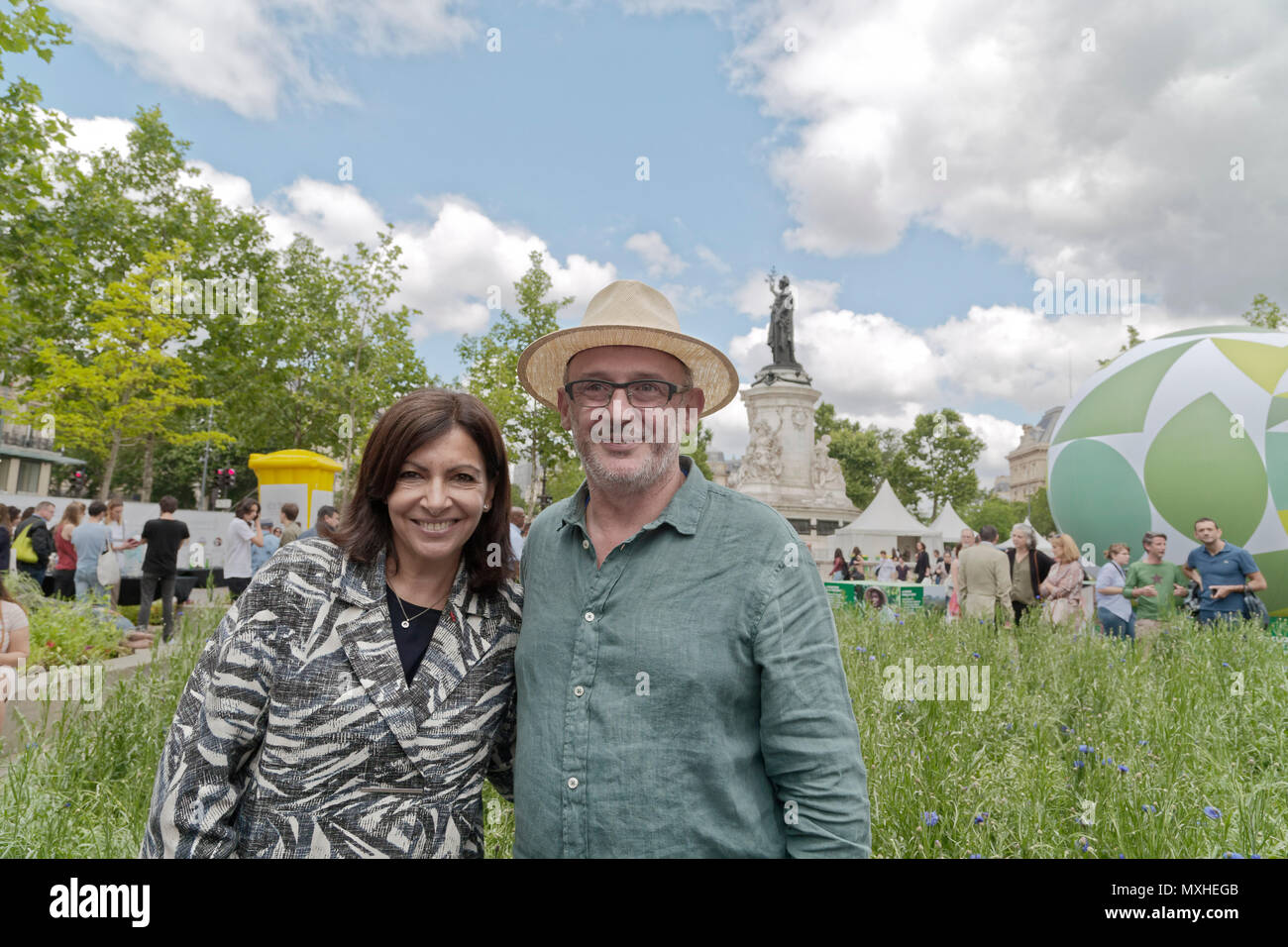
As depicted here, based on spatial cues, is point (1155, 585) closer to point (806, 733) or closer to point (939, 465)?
point (806, 733)

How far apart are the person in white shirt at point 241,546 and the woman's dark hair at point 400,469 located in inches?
371

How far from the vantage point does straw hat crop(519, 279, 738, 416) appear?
6.81 feet

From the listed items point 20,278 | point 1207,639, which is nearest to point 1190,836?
point 1207,639

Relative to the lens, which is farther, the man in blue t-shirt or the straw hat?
the man in blue t-shirt

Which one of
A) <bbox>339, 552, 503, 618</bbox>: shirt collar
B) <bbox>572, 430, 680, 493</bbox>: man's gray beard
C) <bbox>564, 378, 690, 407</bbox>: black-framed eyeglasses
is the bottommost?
<bbox>339, 552, 503, 618</bbox>: shirt collar

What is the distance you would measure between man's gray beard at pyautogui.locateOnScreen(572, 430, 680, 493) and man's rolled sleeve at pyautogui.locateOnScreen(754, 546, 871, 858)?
390 mm

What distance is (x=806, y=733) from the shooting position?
165cm

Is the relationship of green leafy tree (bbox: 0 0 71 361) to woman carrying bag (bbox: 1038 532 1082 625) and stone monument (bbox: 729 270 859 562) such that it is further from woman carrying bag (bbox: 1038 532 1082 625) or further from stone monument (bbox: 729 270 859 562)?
stone monument (bbox: 729 270 859 562)

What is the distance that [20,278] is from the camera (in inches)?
367

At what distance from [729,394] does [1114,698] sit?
3298 millimetres

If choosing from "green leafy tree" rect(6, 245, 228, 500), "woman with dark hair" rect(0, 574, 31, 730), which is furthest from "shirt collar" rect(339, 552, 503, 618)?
"green leafy tree" rect(6, 245, 228, 500)

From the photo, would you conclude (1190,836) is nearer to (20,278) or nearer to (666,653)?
(666,653)

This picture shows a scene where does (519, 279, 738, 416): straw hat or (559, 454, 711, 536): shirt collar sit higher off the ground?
(519, 279, 738, 416): straw hat
